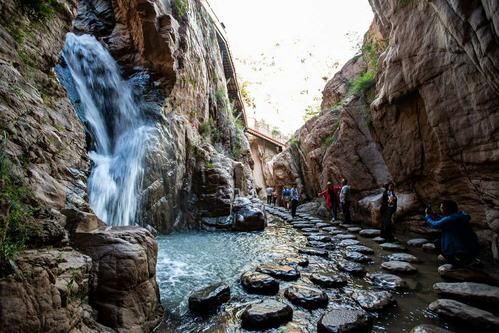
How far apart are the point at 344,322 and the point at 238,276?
221cm

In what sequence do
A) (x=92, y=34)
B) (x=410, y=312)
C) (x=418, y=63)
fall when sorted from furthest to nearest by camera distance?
(x=92, y=34), (x=418, y=63), (x=410, y=312)

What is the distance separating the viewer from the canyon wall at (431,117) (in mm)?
4922

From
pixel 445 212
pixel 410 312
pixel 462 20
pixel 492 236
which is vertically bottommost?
pixel 410 312

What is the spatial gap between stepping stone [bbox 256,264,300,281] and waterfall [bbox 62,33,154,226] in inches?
171

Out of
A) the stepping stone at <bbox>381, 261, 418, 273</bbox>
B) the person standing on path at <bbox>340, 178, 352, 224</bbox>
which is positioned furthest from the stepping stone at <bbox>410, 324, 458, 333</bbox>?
the person standing on path at <bbox>340, 178, 352, 224</bbox>

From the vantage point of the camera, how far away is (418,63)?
271 inches

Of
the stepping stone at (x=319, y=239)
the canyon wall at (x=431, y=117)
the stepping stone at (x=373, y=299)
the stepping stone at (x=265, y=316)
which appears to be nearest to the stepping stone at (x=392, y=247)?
the stepping stone at (x=319, y=239)

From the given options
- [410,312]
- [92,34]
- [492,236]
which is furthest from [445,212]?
[92,34]

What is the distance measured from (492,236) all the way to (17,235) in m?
8.07

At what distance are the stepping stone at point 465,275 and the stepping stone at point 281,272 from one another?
101 inches

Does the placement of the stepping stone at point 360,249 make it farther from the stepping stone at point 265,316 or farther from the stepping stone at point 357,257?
the stepping stone at point 265,316

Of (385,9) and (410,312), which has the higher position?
(385,9)

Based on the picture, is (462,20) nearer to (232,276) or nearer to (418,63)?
(418,63)

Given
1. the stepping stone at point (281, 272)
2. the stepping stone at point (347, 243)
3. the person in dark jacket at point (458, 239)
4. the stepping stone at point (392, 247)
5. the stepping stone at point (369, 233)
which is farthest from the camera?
the stepping stone at point (369, 233)
